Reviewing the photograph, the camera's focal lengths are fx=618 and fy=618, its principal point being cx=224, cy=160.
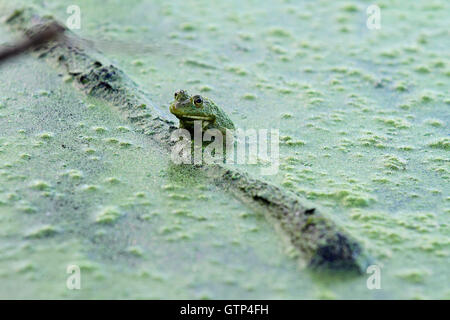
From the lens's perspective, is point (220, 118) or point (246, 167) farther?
point (220, 118)

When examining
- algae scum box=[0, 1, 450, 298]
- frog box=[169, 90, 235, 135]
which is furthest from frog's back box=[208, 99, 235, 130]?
algae scum box=[0, 1, 450, 298]

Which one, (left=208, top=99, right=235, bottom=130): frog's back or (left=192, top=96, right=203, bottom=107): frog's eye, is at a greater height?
(left=192, top=96, right=203, bottom=107): frog's eye

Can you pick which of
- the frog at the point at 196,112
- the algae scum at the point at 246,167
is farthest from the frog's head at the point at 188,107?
the algae scum at the point at 246,167

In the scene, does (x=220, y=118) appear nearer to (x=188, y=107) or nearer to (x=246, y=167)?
(x=188, y=107)

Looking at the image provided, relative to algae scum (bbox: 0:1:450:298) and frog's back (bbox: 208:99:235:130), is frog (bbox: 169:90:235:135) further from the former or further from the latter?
algae scum (bbox: 0:1:450:298)

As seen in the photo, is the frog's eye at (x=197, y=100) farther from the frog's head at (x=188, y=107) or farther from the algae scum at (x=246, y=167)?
the algae scum at (x=246, y=167)

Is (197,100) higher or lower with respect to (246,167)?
higher

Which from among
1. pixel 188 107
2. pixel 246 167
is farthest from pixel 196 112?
pixel 246 167
